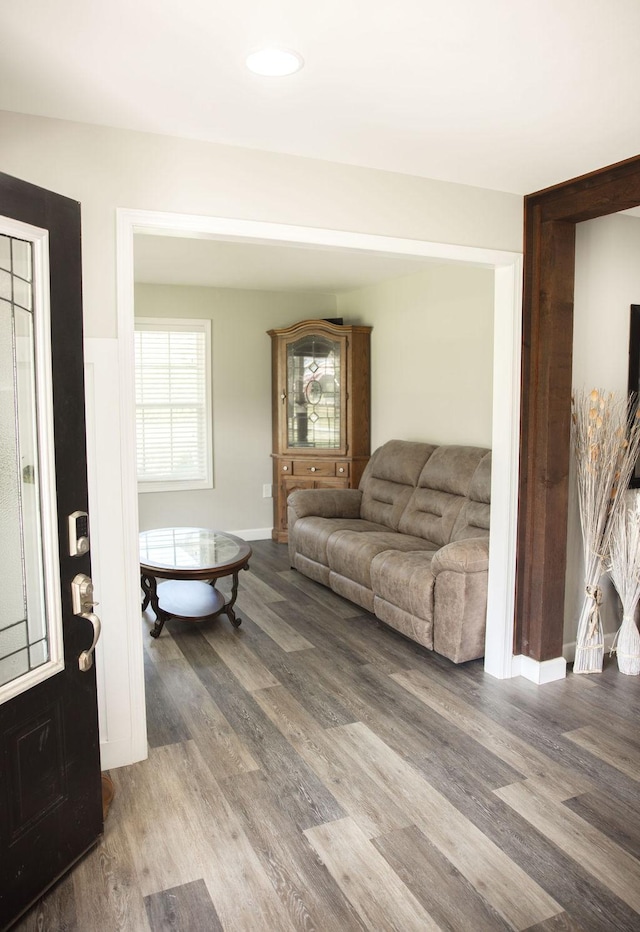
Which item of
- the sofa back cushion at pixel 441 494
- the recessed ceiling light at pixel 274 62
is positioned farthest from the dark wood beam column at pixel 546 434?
the recessed ceiling light at pixel 274 62

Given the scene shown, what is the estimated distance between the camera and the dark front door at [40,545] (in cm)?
179

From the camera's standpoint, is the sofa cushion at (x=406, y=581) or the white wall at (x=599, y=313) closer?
the white wall at (x=599, y=313)

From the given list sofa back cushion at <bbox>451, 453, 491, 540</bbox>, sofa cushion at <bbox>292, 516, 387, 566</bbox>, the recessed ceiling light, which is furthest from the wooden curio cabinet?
the recessed ceiling light

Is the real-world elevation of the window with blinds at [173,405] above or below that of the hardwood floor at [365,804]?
above

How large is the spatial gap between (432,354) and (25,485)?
398 centimetres

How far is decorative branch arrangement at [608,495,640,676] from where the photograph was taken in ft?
11.2

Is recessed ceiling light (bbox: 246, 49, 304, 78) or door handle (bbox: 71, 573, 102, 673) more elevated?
recessed ceiling light (bbox: 246, 49, 304, 78)

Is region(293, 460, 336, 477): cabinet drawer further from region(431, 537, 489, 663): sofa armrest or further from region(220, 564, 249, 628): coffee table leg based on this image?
region(431, 537, 489, 663): sofa armrest

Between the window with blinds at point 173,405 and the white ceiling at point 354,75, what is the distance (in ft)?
12.4

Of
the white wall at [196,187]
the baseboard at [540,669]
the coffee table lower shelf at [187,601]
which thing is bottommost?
the baseboard at [540,669]

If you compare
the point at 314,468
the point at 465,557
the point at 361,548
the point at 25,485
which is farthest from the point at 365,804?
the point at 314,468

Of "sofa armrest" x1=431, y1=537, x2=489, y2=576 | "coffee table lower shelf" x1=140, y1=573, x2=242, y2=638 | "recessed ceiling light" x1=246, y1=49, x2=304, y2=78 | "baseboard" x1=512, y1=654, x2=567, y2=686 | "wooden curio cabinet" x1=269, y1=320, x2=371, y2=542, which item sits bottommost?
"baseboard" x1=512, y1=654, x2=567, y2=686

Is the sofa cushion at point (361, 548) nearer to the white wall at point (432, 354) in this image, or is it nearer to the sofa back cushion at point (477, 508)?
the sofa back cushion at point (477, 508)

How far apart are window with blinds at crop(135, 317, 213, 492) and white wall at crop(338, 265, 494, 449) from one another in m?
1.58
